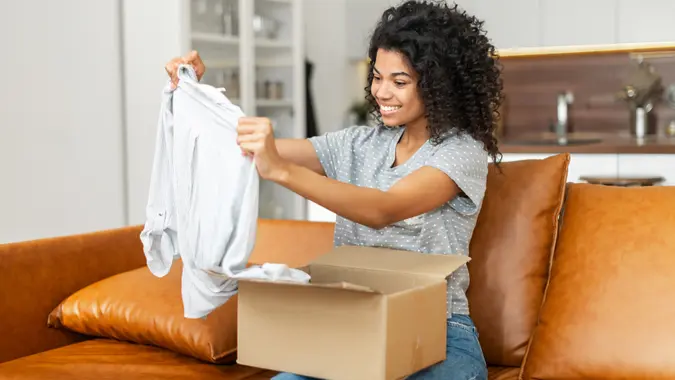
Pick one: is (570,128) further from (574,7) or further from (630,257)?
(630,257)

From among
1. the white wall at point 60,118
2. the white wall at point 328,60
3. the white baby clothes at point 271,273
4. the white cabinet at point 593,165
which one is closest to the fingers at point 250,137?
the white baby clothes at point 271,273

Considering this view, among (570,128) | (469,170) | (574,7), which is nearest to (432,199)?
(469,170)

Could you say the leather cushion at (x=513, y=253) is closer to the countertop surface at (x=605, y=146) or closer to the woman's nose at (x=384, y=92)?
the woman's nose at (x=384, y=92)

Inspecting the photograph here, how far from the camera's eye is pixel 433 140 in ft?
5.81

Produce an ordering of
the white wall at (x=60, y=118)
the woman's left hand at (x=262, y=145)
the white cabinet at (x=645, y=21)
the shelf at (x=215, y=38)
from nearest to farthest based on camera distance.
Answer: the woman's left hand at (x=262, y=145) → the white wall at (x=60, y=118) → the shelf at (x=215, y=38) → the white cabinet at (x=645, y=21)

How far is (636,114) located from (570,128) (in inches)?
16.5

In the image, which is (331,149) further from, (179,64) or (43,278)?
(43,278)

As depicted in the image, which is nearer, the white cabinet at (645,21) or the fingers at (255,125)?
the fingers at (255,125)

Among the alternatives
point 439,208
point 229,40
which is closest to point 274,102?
point 229,40

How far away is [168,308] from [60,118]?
203 cm

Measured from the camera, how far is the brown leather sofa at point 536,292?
1668 mm

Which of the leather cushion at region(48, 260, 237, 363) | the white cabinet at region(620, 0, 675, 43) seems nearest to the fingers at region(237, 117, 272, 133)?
the leather cushion at region(48, 260, 237, 363)

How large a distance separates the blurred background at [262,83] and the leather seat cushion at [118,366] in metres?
0.88

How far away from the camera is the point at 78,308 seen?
6.79 feet
